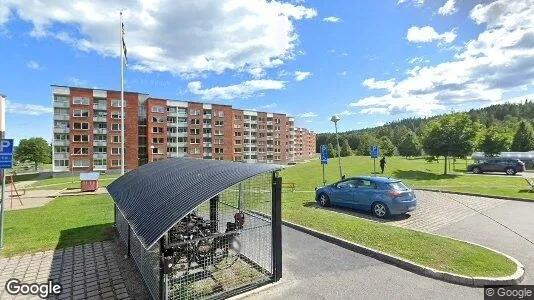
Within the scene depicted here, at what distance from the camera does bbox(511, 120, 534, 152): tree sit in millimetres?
58500

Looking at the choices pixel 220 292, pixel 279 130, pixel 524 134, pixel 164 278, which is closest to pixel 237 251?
pixel 220 292

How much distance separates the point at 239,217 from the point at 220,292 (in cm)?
197

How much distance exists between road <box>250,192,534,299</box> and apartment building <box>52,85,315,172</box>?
54737 millimetres

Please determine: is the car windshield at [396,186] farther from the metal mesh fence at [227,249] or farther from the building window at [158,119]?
the building window at [158,119]

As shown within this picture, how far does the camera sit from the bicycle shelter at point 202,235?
5301 mm

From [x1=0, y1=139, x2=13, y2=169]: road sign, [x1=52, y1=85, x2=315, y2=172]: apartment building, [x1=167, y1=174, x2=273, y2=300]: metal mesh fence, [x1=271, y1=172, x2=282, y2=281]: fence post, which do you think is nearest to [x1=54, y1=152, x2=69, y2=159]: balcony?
Answer: [x1=52, y1=85, x2=315, y2=172]: apartment building

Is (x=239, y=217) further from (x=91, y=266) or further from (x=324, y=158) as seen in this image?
(x=324, y=158)

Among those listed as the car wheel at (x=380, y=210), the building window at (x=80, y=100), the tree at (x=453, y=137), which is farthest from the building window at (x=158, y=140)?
the car wheel at (x=380, y=210)

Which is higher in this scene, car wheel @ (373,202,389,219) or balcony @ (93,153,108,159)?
balcony @ (93,153,108,159)

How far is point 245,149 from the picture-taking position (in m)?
84.6

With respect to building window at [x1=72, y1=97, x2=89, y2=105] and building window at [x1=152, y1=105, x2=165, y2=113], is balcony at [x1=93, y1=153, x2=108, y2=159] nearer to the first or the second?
building window at [x1=72, y1=97, x2=89, y2=105]

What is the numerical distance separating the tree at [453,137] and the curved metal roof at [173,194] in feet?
97.7

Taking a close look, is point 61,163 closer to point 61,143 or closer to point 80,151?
point 61,143

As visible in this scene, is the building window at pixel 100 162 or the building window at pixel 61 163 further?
the building window at pixel 100 162
